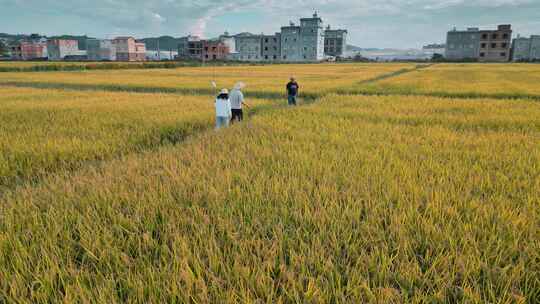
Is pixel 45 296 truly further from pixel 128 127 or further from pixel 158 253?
pixel 128 127

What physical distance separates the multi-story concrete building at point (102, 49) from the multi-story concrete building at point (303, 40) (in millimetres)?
47852

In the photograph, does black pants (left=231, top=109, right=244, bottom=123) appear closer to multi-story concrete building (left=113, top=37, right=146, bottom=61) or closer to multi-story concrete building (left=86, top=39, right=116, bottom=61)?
multi-story concrete building (left=113, top=37, right=146, bottom=61)

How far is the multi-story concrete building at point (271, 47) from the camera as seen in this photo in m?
93.6

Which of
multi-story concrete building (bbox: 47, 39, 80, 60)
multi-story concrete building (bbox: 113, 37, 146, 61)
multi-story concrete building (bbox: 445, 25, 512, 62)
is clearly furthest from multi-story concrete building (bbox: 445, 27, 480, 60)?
multi-story concrete building (bbox: 47, 39, 80, 60)

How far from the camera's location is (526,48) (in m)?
77.1

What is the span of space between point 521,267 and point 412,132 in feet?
14.9

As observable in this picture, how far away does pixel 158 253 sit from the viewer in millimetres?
1968

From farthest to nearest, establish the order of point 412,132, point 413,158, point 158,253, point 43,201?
point 412,132, point 413,158, point 43,201, point 158,253

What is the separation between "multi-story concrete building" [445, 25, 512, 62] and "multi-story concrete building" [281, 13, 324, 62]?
107ft

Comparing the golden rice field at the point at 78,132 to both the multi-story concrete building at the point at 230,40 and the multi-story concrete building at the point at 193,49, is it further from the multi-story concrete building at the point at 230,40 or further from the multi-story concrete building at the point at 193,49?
the multi-story concrete building at the point at 230,40

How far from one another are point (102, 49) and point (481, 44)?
316ft

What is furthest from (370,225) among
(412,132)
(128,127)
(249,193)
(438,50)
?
(438,50)

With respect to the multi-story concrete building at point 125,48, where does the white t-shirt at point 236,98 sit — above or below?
below

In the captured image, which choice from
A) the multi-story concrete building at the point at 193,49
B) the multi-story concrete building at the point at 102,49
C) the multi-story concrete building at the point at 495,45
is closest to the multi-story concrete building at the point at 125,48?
the multi-story concrete building at the point at 102,49
